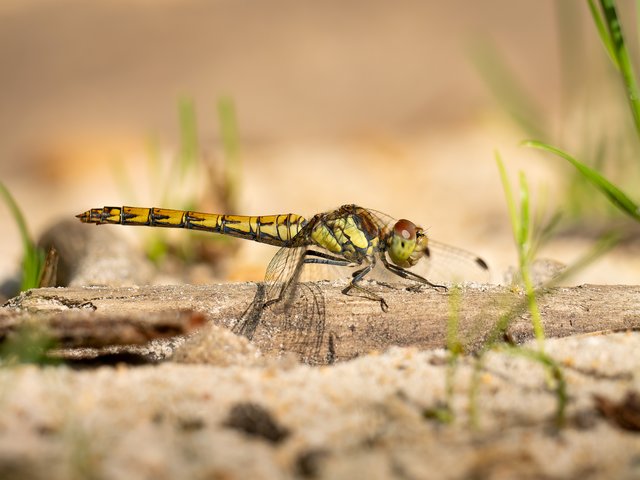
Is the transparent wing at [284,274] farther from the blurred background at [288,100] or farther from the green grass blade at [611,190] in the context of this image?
the blurred background at [288,100]

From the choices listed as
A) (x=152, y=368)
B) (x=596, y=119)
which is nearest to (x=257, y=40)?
(x=596, y=119)

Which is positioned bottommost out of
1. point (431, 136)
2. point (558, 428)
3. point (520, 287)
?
point (558, 428)

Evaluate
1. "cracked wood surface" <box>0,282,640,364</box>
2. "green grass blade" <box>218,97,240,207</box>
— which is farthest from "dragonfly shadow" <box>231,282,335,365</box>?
"green grass blade" <box>218,97,240,207</box>

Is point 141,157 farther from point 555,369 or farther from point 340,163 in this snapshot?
point 555,369

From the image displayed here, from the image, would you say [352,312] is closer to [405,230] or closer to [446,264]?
[405,230]

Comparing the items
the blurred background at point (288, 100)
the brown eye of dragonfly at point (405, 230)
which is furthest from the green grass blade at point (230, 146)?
the brown eye of dragonfly at point (405, 230)

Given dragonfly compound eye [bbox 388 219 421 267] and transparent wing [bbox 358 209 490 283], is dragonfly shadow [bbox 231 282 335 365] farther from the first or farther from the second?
transparent wing [bbox 358 209 490 283]
